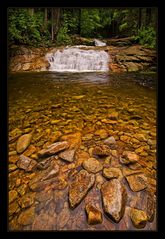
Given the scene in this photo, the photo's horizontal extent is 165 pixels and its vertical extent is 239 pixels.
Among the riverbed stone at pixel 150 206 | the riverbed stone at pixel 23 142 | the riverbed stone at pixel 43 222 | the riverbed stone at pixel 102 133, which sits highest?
the riverbed stone at pixel 102 133

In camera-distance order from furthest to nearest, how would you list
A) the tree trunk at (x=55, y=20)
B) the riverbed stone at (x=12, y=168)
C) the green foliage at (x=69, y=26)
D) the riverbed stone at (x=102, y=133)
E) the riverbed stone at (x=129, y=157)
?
the tree trunk at (x=55, y=20) → the green foliage at (x=69, y=26) → the riverbed stone at (x=102, y=133) → the riverbed stone at (x=129, y=157) → the riverbed stone at (x=12, y=168)

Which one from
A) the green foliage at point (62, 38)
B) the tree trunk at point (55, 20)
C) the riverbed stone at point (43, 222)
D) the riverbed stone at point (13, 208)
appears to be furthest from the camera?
the tree trunk at point (55, 20)

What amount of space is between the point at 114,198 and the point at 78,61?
7.49m

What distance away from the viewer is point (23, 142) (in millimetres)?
2049

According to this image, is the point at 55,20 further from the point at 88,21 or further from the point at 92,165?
the point at 92,165

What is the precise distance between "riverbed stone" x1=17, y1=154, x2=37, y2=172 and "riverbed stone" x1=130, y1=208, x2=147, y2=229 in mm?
920

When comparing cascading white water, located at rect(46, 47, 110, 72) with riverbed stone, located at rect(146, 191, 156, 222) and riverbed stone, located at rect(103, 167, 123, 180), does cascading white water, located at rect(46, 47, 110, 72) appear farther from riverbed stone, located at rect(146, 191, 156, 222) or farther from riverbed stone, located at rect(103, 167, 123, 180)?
riverbed stone, located at rect(146, 191, 156, 222)

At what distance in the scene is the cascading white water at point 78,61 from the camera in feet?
25.9

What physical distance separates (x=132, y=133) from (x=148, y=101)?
137 centimetres

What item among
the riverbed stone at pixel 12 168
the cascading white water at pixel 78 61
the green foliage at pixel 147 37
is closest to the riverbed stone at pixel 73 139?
the riverbed stone at pixel 12 168

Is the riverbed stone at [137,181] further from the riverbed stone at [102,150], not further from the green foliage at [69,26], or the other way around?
the green foliage at [69,26]

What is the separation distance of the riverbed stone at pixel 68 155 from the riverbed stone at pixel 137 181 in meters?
0.56
